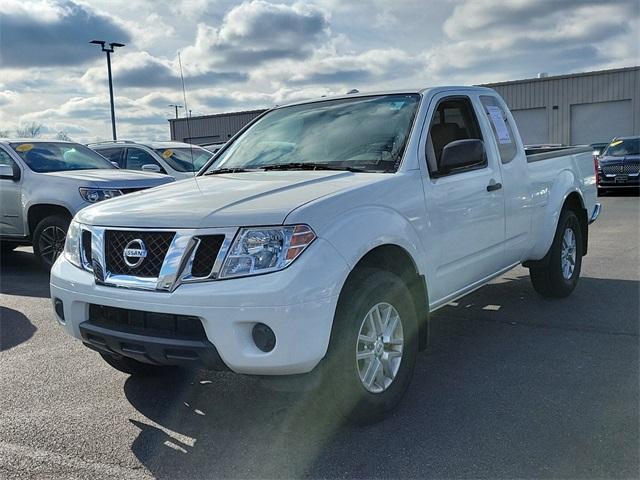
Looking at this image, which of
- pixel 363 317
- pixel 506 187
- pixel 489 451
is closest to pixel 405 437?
→ pixel 489 451

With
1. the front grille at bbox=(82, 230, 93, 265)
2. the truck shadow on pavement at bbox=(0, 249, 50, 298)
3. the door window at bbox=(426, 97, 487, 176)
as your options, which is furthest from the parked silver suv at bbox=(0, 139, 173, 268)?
the door window at bbox=(426, 97, 487, 176)

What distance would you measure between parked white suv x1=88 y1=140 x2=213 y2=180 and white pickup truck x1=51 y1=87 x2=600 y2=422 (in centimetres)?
672

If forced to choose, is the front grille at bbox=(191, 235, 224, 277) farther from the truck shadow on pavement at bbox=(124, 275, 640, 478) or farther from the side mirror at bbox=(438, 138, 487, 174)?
the side mirror at bbox=(438, 138, 487, 174)

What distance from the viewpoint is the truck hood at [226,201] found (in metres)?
3.04

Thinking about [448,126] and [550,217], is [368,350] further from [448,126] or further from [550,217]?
[550,217]

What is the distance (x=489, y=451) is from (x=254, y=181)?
6.51 feet

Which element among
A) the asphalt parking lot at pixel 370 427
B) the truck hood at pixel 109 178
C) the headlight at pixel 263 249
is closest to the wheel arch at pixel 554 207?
the asphalt parking lot at pixel 370 427

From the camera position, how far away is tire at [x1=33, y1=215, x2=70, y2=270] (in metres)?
Answer: 7.70

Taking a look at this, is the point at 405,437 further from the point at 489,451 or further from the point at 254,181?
the point at 254,181

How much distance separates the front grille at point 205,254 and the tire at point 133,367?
4.32ft

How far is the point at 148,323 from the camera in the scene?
10.3ft

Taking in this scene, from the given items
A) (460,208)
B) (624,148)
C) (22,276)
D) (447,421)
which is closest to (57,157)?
(22,276)

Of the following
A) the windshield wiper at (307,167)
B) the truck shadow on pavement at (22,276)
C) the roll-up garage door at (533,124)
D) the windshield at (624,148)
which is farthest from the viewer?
the roll-up garage door at (533,124)

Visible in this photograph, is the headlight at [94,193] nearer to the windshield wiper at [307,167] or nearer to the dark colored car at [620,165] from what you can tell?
the windshield wiper at [307,167]
